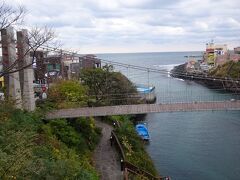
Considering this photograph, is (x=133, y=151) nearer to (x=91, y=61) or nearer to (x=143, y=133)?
(x=143, y=133)

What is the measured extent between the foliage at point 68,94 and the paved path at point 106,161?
6.78ft

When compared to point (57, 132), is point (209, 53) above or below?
above

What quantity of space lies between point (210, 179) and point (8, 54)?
9.16 m

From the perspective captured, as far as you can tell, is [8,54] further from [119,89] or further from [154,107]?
[119,89]

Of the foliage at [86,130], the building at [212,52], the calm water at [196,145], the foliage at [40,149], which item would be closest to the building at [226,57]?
the building at [212,52]

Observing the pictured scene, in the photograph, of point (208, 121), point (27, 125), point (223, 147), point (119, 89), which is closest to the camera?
point (27, 125)

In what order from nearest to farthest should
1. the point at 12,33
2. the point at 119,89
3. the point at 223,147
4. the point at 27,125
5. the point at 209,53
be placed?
the point at 27,125, the point at 12,33, the point at 223,147, the point at 119,89, the point at 209,53

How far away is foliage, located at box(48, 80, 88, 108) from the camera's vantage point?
18028 mm

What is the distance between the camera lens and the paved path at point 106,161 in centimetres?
1347

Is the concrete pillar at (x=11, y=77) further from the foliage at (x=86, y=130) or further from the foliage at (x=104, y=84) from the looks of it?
the foliage at (x=104, y=84)

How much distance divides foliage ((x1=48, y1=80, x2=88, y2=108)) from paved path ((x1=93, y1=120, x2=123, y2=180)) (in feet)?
6.78

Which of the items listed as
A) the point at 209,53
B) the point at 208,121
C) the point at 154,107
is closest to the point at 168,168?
the point at 154,107

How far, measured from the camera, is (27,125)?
42.3ft

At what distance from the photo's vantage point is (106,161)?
14977mm
